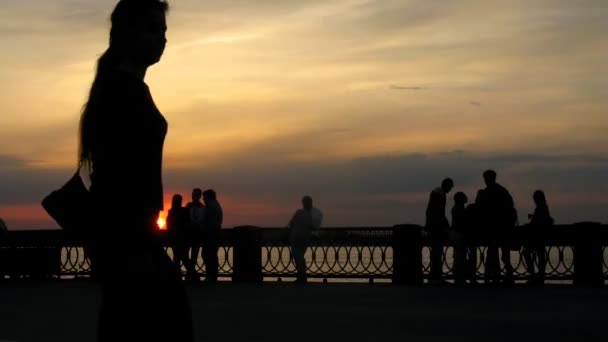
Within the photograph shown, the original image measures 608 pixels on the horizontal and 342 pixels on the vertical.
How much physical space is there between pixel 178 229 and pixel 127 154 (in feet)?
74.8

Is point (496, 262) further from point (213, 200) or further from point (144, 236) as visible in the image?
point (144, 236)

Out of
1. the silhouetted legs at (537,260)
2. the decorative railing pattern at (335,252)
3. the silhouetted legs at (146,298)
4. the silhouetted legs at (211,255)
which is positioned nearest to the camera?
the silhouetted legs at (146,298)

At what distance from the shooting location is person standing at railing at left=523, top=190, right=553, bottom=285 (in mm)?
24781

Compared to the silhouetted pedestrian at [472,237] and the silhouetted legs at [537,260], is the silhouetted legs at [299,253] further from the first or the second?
the silhouetted legs at [537,260]

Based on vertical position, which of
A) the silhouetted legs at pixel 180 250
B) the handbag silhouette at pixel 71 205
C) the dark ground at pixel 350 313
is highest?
the silhouetted legs at pixel 180 250

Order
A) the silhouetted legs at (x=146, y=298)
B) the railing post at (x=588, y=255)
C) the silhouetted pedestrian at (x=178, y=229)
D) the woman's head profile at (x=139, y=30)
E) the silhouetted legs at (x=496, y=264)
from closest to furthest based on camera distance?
1. the silhouetted legs at (x=146, y=298)
2. the woman's head profile at (x=139, y=30)
3. the silhouetted legs at (x=496, y=264)
4. the railing post at (x=588, y=255)
5. the silhouetted pedestrian at (x=178, y=229)

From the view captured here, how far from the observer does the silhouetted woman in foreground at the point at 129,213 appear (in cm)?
398

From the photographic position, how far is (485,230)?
79.6 ft

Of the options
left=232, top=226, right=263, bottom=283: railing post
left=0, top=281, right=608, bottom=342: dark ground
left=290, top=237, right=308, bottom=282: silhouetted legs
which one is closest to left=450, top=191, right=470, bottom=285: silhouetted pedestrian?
left=0, top=281, right=608, bottom=342: dark ground

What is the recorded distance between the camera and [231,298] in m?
21.1

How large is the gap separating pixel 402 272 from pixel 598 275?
3.90 m

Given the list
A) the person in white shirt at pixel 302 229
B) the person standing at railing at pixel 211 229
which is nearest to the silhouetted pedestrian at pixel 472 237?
the person in white shirt at pixel 302 229

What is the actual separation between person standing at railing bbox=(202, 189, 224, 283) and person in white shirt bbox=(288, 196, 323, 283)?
1.54 m

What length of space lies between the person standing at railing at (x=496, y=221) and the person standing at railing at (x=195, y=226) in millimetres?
5851
